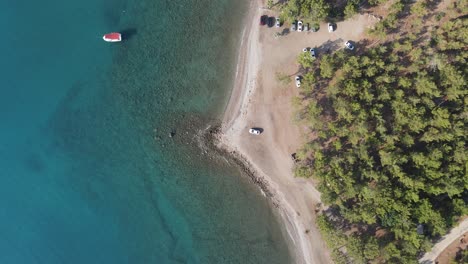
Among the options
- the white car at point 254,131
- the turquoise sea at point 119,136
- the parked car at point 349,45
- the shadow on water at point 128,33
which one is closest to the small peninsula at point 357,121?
the parked car at point 349,45

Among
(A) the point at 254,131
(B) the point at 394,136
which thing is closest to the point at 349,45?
(B) the point at 394,136

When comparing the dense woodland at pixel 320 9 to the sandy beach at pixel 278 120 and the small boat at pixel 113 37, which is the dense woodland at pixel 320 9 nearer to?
the sandy beach at pixel 278 120

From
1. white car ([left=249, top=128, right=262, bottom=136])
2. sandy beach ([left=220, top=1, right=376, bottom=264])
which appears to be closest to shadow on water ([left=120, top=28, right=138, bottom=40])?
sandy beach ([left=220, top=1, right=376, bottom=264])

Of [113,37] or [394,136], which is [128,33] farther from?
[394,136]

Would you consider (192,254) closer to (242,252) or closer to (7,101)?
(242,252)

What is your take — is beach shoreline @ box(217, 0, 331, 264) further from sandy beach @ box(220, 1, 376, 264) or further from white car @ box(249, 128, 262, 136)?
white car @ box(249, 128, 262, 136)
